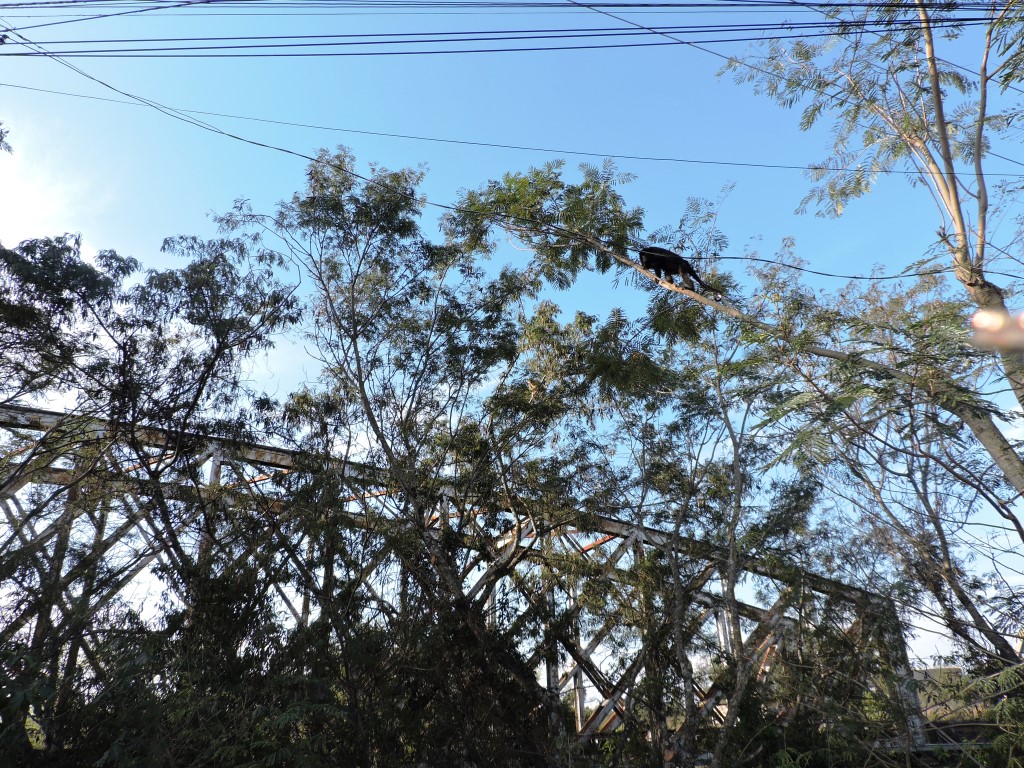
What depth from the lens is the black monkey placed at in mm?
6309

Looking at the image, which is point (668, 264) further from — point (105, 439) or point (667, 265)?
point (105, 439)

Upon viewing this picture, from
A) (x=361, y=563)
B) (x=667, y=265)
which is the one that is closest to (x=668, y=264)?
(x=667, y=265)

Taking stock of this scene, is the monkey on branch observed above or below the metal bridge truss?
above

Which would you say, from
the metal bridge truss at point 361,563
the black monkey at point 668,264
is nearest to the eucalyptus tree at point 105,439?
the metal bridge truss at point 361,563

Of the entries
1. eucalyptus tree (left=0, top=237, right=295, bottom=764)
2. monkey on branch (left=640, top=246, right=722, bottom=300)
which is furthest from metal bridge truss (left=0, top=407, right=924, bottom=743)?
monkey on branch (left=640, top=246, right=722, bottom=300)

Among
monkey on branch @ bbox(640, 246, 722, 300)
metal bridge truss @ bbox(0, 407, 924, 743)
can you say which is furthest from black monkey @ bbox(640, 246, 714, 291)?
metal bridge truss @ bbox(0, 407, 924, 743)

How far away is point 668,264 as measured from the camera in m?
6.52

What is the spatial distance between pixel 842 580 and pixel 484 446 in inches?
214

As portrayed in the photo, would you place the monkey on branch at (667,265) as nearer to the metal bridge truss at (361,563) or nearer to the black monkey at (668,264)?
the black monkey at (668,264)

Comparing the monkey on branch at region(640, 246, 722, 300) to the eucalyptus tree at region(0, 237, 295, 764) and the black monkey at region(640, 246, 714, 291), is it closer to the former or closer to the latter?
the black monkey at region(640, 246, 714, 291)

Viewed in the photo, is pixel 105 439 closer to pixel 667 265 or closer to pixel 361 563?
pixel 361 563

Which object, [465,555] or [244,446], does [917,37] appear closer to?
[465,555]

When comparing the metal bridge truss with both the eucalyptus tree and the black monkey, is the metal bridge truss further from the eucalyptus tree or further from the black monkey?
the black monkey

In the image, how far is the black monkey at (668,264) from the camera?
20.7 feet
